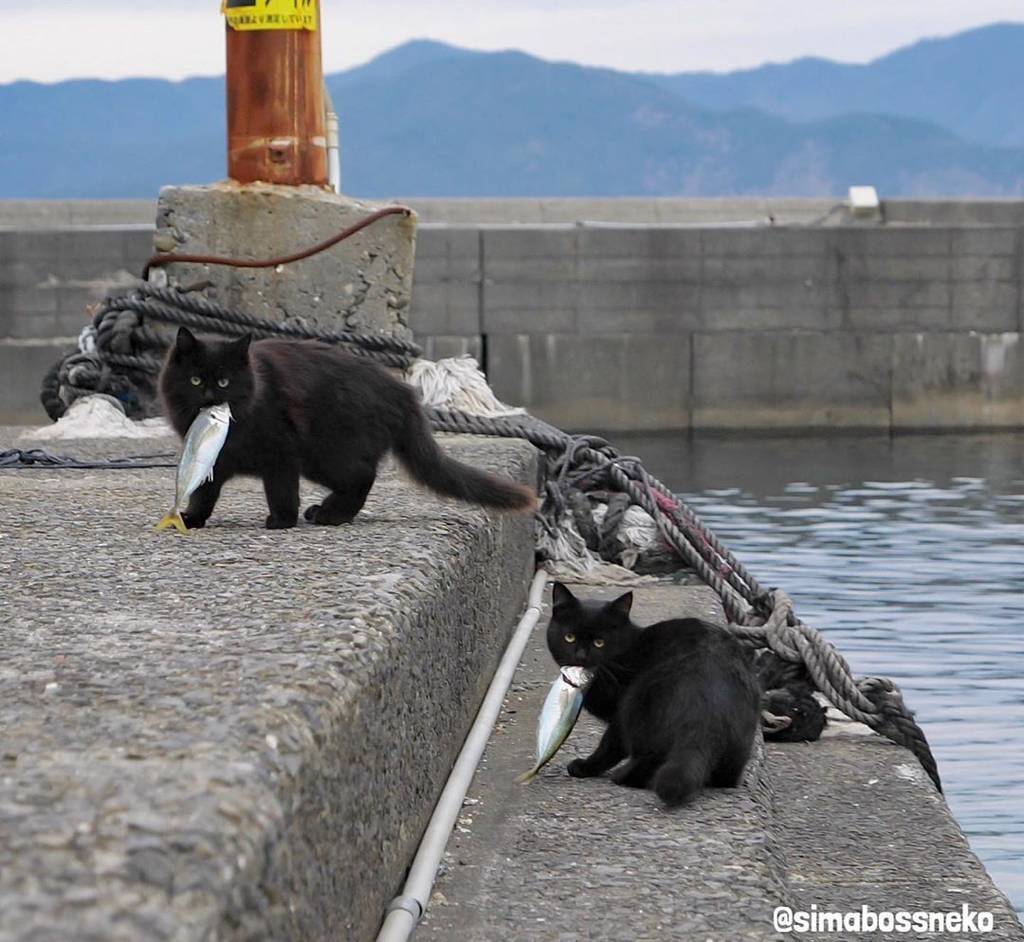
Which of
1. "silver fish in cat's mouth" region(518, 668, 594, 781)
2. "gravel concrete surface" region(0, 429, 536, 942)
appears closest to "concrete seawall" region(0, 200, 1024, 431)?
"gravel concrete surface" region(0, 429, 536, 942)

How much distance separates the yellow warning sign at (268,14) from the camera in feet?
19.9

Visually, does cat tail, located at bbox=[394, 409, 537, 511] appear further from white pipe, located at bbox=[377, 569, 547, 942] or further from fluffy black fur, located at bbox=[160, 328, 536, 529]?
white pipe, located at bbox=[377, 569, 547, 942]

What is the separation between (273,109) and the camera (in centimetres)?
622

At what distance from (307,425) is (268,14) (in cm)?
304

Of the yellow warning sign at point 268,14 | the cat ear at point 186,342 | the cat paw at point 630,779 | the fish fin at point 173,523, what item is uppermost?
the yellow warning sign at point 268,14

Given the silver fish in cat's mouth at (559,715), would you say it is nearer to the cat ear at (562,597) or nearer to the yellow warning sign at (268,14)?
the cat ear at (562,597)

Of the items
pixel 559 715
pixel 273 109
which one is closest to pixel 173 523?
pixel 559 715

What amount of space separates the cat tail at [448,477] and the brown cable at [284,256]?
7.88 ft

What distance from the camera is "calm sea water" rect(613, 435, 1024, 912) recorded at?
4527 millimetres

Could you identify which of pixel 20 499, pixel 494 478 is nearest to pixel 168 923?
pixel 494 478

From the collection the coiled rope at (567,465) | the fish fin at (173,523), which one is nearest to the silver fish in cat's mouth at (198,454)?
the fish fin at (173,523)

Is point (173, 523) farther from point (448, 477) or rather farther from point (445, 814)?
point (445, 814)

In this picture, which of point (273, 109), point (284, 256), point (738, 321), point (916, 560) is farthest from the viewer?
point (738, 321)

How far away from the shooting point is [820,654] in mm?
4219
